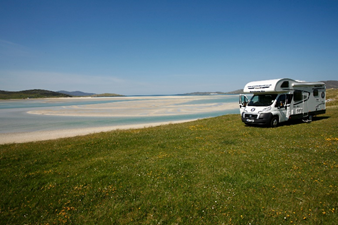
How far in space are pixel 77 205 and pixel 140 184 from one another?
7.66ft

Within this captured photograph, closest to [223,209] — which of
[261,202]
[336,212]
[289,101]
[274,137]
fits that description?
[261,202]

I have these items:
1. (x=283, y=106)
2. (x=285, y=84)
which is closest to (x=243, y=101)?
(x=283, y=106)

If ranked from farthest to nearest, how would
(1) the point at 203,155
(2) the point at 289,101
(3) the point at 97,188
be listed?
(2) the point at 289,101, (1) the point at 203,155, (3) the point at 97,188

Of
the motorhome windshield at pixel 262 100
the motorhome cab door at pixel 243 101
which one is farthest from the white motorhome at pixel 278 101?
the motorhome cab door at pixel 243 101

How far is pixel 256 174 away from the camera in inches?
315

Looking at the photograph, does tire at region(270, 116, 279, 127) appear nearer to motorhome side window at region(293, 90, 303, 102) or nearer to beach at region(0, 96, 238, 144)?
motorhome side window at region(293, 90, 303, 102)

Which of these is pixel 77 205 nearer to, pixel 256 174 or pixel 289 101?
pixel 256 174

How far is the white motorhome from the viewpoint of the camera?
18.1 metres

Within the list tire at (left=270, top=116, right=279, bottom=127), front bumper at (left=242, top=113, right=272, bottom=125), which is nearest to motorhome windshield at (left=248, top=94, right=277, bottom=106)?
front bumper at (left=242, top=113, right=272, bottom=125)

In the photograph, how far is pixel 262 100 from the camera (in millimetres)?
19297

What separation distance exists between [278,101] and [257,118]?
8.58 ft

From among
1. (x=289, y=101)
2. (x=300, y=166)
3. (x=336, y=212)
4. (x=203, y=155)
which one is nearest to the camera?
(x=336, y=212)

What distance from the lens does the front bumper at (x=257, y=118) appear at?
17906 mm

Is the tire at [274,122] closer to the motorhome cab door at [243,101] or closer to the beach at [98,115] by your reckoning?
the motorhome cab door at [243,101]
